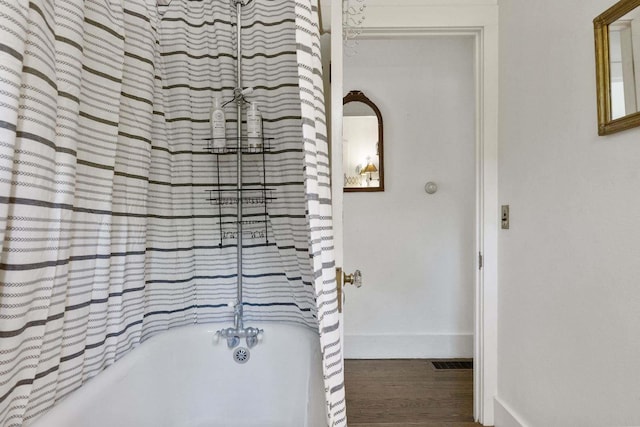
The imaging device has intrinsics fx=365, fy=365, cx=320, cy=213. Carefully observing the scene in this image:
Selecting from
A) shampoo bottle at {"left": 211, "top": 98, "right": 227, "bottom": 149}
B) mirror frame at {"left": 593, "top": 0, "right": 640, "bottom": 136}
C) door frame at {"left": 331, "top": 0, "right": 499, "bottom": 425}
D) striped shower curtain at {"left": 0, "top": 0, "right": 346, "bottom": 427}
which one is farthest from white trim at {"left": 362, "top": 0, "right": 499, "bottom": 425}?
shampoo bottle at {"left": 211, "top": 98, "right": 227, "bottom": 149}

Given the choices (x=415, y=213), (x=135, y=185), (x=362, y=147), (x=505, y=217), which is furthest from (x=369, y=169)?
(x=135, y=185)

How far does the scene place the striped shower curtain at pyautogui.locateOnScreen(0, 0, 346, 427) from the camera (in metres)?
0.75

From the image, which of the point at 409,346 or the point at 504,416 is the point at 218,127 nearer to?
the point at 504,416

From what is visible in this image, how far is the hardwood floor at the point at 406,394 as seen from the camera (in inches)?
74.4

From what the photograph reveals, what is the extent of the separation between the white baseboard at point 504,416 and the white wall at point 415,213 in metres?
0.95

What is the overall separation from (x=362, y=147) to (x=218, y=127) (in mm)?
1410

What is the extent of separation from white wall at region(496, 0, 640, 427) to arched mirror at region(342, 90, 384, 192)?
1082 millimetres

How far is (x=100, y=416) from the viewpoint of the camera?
104 centimetres

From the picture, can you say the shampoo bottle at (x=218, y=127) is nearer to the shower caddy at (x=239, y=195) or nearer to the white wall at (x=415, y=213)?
the shower caddy at (x=239, y=195)

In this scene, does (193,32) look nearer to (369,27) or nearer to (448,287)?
(369,27)

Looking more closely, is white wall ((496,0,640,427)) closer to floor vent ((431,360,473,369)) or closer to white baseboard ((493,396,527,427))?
white baseboard ((493,396,527,427))

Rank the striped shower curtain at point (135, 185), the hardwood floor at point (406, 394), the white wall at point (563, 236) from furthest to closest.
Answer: the hardwood floor at point (406, 394) < the white wall at point (563, 236) < the striped shower curtain at point (135, 185)

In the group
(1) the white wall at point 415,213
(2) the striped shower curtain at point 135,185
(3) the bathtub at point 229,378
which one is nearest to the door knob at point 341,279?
(2) the striped shower curtain at point 135,185

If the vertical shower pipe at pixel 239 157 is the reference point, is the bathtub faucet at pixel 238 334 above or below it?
below
